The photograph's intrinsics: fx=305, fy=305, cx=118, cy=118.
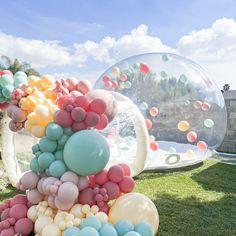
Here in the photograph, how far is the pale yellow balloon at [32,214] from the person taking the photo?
3586 millimetres

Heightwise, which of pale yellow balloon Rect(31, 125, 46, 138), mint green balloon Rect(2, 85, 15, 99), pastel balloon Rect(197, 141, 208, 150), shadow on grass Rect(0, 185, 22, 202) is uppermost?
mint green balloon Rect(2, 85, 15, 99)

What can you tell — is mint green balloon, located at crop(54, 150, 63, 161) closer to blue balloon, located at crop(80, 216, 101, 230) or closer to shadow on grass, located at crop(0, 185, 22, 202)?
blue balloon, located at crop(80, 216, 101, 230)

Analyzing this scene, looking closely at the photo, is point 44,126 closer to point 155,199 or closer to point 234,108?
point 155,199

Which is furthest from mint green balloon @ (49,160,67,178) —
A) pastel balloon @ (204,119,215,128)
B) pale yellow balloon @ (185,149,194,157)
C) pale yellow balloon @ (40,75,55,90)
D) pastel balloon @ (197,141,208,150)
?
pastel balloon @ (204,119,215,128)

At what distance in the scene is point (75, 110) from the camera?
3402mm

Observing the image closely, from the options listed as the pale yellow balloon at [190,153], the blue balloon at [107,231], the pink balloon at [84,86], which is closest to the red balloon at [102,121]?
the pink balloon at [84,86]

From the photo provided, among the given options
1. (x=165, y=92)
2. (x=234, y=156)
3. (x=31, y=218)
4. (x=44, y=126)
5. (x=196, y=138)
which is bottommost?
(x=234, y=156)

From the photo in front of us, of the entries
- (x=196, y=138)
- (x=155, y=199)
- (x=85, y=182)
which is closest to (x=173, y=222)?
(x=155, y=199)

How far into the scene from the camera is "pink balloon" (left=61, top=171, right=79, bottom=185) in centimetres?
332

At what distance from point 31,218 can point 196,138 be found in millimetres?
4437

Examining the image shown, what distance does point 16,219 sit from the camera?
3.64 metres

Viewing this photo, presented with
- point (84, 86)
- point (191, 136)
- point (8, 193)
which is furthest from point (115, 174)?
point (191, 136)

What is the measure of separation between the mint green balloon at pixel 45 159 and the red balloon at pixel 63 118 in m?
0.38

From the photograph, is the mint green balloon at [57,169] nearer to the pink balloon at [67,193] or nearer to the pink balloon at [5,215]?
the pink balloon at [67,193]
